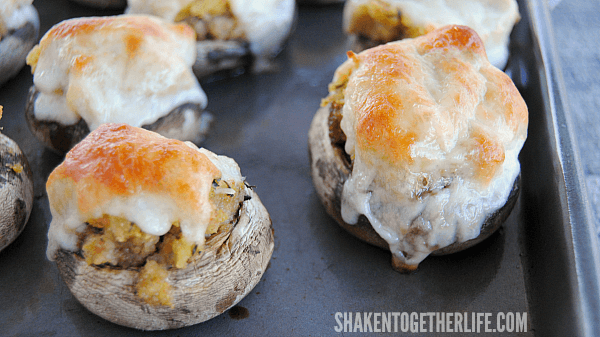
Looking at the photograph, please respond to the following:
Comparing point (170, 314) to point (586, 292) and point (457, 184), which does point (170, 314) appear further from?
point (586, 292)

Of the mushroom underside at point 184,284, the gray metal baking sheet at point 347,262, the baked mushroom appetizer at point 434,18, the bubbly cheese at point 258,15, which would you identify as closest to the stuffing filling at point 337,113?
the gray metal baking sheet at point 347,262

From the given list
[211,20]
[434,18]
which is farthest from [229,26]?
[434,18]

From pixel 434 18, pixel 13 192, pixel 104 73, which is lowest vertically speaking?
pixel 13 192

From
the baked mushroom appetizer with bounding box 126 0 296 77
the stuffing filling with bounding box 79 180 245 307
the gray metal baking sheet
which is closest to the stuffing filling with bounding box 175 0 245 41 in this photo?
the baked mushroom appetizer with bounding box 126 0 296 77

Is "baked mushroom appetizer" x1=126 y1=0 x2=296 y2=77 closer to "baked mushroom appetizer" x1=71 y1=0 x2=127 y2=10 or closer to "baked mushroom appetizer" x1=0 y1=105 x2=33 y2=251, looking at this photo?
"baked mushroom appetizer" x1=71 y1=0 x2=127 y2=10

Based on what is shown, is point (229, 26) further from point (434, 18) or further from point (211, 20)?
point (434, 18)

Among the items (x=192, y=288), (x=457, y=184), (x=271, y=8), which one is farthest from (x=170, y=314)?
(x=271, y=8)
